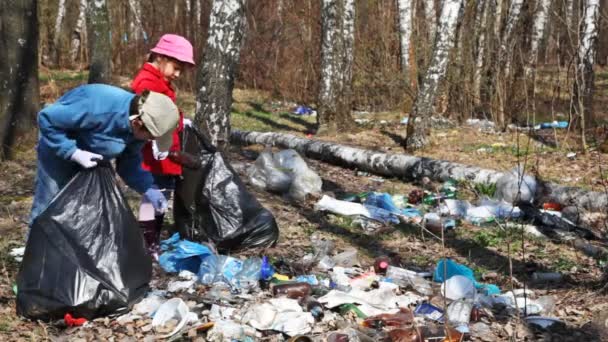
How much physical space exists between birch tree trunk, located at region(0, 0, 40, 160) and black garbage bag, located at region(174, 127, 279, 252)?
3907 mm

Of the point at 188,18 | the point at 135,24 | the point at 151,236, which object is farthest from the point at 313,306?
the point at 135,24

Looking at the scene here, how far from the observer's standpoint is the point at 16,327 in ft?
11.6

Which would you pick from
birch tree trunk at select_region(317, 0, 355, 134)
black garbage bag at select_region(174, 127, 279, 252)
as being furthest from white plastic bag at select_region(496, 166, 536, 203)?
birch tree trunk at select_region(317, 0, 355, 134)

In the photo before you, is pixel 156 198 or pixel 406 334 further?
pixel 156 198

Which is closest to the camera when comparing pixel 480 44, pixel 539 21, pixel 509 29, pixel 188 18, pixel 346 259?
pixel 346 259

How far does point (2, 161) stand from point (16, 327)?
187 inches

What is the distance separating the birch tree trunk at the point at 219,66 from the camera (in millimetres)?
6562

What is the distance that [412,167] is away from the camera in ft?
25.7

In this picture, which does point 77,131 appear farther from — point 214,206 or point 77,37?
point 77,37

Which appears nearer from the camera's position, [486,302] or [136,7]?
[486,302]

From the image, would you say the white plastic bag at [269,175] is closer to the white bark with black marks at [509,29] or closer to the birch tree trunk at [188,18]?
the white bark with black marks at [509,29]

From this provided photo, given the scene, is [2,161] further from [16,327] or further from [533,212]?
[533,212]

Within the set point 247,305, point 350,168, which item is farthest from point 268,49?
point 247,305

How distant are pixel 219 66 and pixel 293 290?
3098 mm
